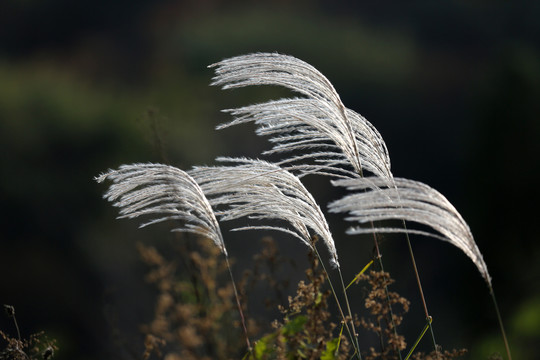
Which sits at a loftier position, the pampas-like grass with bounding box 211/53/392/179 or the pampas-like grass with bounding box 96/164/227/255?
the pampas-like grass with bounding box 211/53/392/179

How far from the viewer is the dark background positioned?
4.53m

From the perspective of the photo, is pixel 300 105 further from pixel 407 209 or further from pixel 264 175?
pixel 407 209

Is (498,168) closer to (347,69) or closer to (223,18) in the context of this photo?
(347,69)

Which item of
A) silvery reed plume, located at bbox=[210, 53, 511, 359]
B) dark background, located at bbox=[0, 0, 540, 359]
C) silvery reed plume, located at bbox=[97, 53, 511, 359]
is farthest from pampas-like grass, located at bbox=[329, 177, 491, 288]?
dark background, located at bbox=[0, 0, 540, 359]

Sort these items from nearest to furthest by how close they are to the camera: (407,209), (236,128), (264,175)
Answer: (407,209) → (264,175) → (236,128)

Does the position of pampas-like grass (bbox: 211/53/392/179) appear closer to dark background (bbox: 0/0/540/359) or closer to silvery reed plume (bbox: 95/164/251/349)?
silvery reed plume (bbox: 95/164/251/349)

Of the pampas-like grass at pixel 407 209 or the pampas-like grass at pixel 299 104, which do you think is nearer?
the pampas-like grass at pixel 407 209

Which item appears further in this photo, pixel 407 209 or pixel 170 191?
pixel 170 191

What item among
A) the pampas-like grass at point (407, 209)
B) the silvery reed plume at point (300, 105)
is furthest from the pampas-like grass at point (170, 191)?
the pampas-like grass at point (407, 209)

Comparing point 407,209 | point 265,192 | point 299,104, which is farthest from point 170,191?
point 407,209

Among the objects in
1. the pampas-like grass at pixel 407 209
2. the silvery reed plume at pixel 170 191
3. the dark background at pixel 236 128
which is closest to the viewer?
the pampas-like grass at pixel 407 209

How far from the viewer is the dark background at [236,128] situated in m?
4.53

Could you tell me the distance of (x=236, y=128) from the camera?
5137mm

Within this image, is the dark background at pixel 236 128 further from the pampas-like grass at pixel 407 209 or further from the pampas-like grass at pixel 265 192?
the pampas-like grass at pixel 407 209
